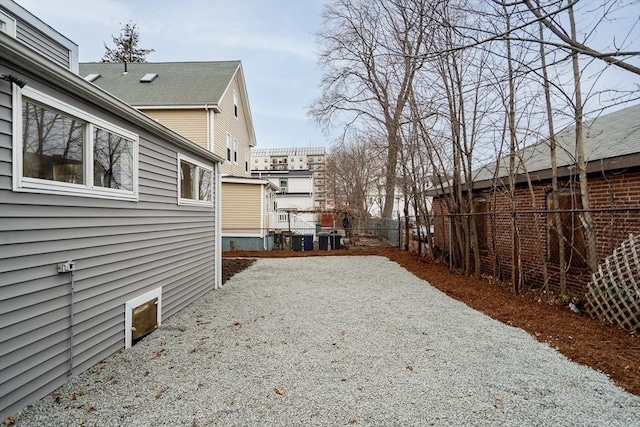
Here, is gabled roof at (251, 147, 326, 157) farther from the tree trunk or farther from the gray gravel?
the gray gravel

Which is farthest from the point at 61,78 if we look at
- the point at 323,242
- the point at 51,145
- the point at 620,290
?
the point at 323,242

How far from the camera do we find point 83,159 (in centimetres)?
349

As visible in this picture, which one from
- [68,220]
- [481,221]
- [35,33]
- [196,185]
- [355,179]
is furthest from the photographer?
[355,179]

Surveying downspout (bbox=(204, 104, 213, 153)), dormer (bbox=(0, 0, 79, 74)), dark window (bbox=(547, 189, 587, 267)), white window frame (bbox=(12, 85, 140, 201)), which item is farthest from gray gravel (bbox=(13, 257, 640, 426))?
downspout (bbox=(204, 104, 213, 153))

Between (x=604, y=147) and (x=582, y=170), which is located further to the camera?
(x=604, y=147)

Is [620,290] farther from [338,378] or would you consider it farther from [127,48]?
[127,48]

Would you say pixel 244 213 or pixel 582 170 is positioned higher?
pixel 582 170

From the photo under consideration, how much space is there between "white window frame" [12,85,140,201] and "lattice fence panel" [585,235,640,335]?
6166 mm

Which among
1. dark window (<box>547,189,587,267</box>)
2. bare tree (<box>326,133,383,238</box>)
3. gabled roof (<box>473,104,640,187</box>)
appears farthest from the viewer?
bare tree (<box>326,133,383,238</box>)

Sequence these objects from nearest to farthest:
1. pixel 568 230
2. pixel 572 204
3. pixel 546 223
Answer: pixel 572 204 → pixel 568 230 → pixel 546 223

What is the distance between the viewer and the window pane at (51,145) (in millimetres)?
2838

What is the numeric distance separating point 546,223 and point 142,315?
7207mm

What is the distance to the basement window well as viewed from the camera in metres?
4.19

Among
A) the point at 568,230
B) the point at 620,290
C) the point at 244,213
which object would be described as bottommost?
the point at 620,290
